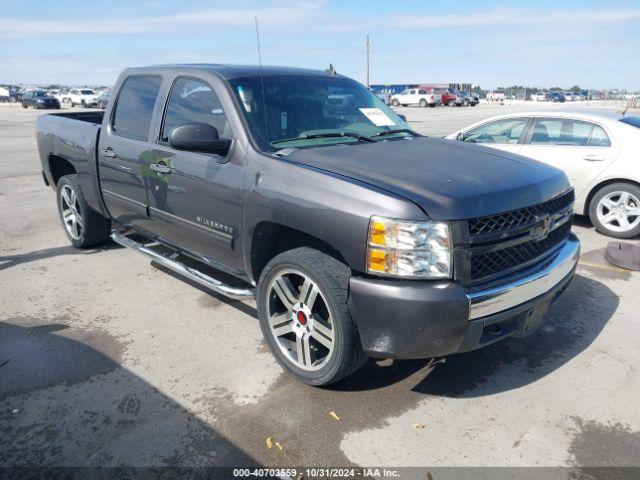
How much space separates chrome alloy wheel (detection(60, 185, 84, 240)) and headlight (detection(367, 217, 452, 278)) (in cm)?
421

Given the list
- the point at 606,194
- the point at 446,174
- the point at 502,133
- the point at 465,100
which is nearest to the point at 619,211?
the point at 606,194

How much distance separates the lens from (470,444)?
2721mm

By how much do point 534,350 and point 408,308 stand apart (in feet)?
5.24

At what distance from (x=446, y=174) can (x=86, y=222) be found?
13.8 ft

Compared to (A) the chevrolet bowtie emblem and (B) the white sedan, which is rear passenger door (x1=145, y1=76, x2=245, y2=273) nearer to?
(A) the chevrolet bowtie emblem

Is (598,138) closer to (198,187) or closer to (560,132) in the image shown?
(560,132)

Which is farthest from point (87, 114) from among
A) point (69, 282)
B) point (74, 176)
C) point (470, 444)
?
point (470, 444)

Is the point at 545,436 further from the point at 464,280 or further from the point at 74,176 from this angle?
the point at 74,176

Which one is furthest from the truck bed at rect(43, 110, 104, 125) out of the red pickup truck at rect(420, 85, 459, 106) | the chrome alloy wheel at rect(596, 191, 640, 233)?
the red pickup truck at rect(420, 85, 459, 106)

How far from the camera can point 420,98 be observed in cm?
4603

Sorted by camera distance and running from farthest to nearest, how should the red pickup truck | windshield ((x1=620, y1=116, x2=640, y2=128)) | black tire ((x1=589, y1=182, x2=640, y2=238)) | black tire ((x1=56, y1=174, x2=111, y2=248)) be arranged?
the red pickup truck → windshield ((x1=620, y1=116, x2=640, y2=128)) → black tire ((x1=589, y1=182, x2=640, y2=238)) → black tire ((x1=56, y1=174, x2=111, y2=248))

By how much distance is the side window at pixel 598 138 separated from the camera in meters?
6.60

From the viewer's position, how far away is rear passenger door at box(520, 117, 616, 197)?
6598mm

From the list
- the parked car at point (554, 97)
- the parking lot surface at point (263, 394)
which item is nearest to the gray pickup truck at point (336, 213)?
the parking lot surface at point (263, 394)
